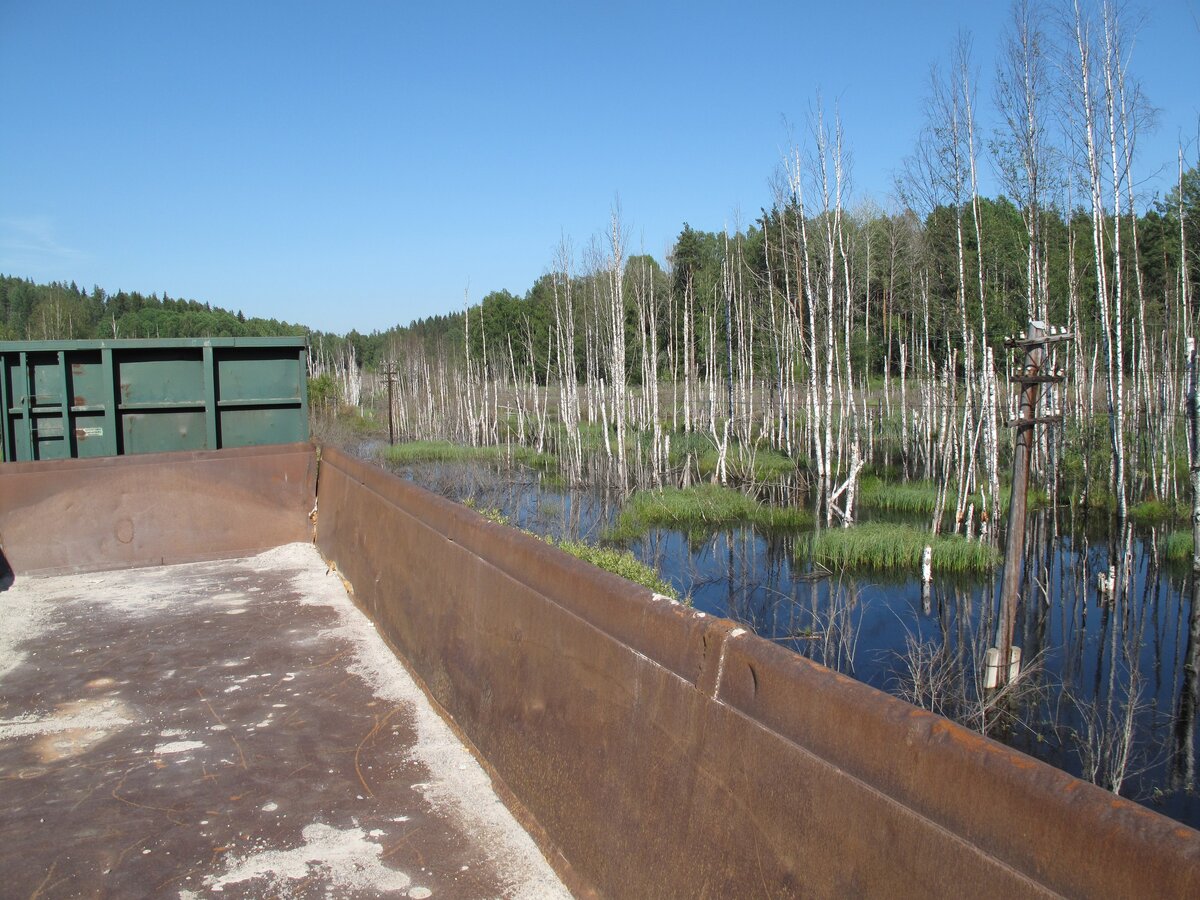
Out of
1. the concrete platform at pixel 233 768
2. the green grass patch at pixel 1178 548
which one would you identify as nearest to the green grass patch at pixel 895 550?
the green grass patch at pixel 1178 548

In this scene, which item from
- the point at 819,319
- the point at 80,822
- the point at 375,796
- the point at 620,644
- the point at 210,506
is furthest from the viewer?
the point at 819,319

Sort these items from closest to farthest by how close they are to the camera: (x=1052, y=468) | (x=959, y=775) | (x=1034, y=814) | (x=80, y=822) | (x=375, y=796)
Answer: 1. (x=1034, y=814)
2. (x=959, y=775)
3. (x=80, y=822)
4. (x=375, y=796)
5. (x=1052, y=468)

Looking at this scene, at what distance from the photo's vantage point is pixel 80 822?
380 cm

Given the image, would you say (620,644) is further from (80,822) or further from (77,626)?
(77,626)

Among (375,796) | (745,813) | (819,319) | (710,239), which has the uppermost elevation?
(710,239)

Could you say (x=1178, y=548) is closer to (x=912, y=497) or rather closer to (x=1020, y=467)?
(x=912, y=497)

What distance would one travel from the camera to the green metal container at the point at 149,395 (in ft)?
29.8

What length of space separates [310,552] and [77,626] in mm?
2409

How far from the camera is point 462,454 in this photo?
32.8 meters

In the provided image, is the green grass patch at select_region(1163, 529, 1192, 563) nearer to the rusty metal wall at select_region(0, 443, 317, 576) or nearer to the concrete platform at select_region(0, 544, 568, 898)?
the rusty metal wall at select_region(0, 443, 317, 576)

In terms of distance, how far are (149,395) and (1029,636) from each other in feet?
37.3

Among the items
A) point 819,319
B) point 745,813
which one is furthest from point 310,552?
point 819,319

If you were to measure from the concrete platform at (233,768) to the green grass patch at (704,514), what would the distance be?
14505 millimetres

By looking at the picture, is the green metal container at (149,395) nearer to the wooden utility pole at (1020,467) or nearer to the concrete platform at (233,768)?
the concrete platform at (233,768)
